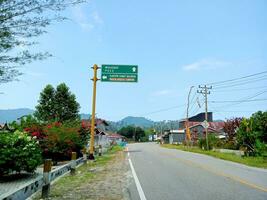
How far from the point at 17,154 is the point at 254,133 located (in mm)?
21390

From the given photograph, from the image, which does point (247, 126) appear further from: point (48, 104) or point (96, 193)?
point (48, 104)

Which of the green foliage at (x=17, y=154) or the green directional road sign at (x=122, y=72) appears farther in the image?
the green directional road sign at (x=122, y=72)

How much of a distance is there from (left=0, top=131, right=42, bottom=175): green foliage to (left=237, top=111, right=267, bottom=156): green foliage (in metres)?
18.9

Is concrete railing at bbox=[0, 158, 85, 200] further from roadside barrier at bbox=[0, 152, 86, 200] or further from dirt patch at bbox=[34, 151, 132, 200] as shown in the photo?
dirt patch at bbox=[34, 151, 132, 200]

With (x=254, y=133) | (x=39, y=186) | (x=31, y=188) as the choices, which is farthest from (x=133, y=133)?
(x=31, y=188)

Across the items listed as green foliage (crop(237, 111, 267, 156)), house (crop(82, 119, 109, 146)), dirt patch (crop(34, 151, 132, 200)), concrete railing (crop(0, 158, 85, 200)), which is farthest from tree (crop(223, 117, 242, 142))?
concrete railing (crop(0, 158, 85, 200))

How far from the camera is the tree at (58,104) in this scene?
55.0 meters

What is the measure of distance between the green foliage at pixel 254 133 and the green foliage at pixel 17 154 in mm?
18874

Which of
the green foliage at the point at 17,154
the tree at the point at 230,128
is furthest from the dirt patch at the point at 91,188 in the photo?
the tree at the point at 230,128

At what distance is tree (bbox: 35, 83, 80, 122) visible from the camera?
5500cm

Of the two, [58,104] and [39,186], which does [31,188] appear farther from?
[58,104]

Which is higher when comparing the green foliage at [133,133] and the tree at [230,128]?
the green foliage at [133,133]

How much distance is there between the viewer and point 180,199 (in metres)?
9.62

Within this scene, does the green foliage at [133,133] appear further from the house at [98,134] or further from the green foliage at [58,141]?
the green foliage at [58,141]
